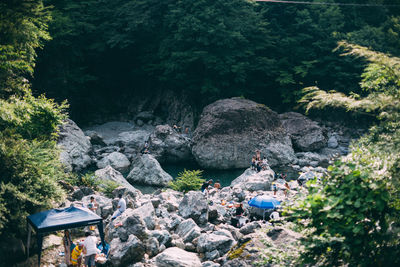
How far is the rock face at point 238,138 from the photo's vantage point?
22.3m

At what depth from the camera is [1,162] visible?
28.7ft

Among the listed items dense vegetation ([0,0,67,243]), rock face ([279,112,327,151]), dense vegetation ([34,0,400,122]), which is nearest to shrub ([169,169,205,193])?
dense vegetation ([0,0,67,243])

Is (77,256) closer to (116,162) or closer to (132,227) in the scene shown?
(132,227)

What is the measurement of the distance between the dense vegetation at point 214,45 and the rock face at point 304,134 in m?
4.08

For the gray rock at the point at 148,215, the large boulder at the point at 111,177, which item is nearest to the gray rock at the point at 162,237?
the gray rock at the point at 148,215

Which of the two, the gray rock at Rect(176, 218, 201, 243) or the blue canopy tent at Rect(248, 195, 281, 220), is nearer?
the gray rock at Rect(176, 218, 201, 243)

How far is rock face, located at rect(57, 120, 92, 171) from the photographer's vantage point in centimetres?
2062

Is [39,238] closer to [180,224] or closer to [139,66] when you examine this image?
[180,224]

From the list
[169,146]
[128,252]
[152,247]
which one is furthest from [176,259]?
[169,146]

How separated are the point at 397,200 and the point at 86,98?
3123 centimetres

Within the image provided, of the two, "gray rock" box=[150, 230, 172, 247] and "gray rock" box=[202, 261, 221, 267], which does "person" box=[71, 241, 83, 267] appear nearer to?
"gray rock" box=[150, 230, 172, 247]

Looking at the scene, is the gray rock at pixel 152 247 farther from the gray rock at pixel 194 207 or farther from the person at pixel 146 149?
the person at pixel 146 149

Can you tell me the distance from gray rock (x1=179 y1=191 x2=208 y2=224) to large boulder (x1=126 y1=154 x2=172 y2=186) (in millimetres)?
6758

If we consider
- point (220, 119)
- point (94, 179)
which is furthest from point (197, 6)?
point (94, 179)
